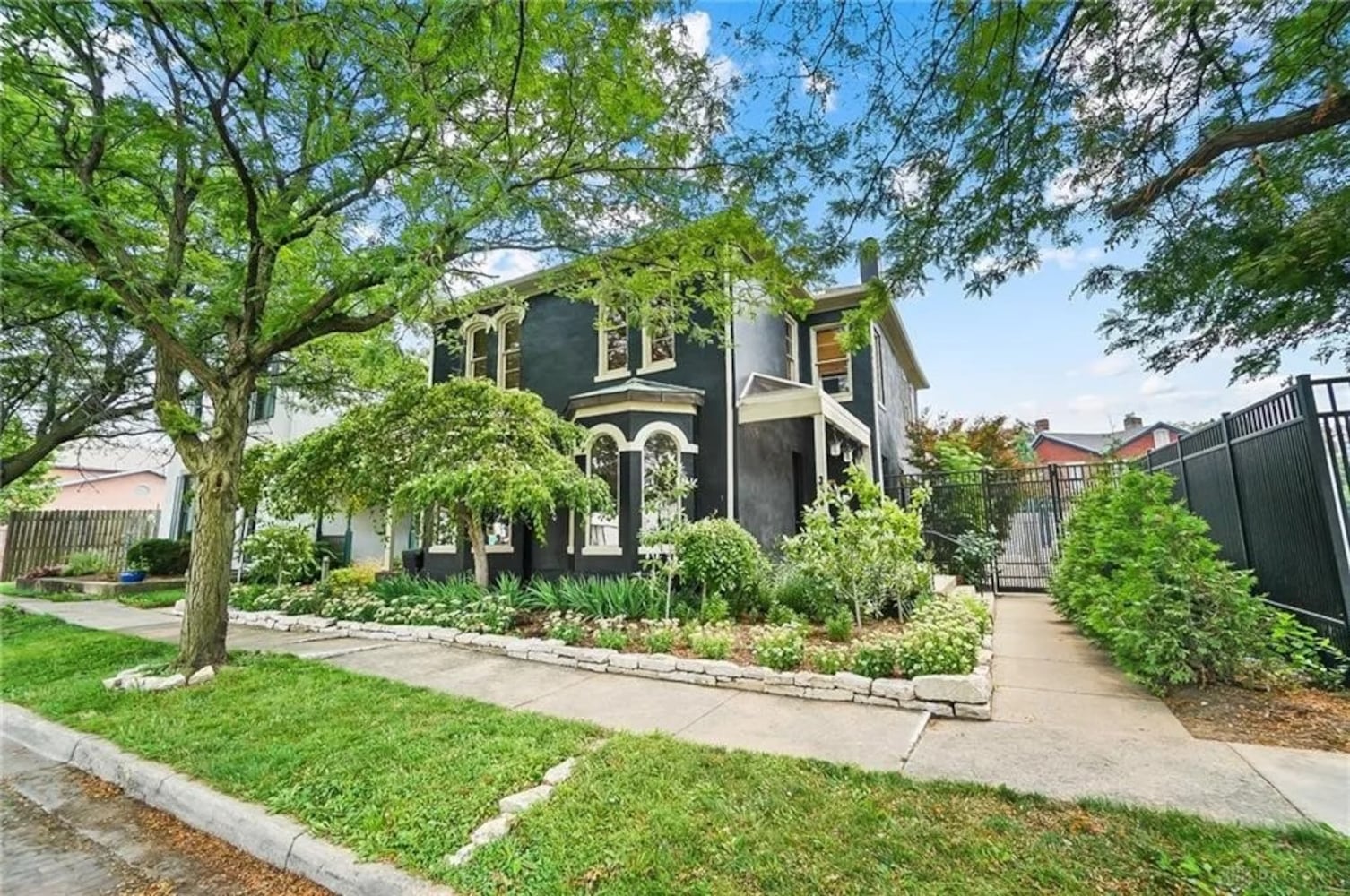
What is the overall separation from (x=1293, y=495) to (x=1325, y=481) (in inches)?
17.3

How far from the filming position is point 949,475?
40.2ft

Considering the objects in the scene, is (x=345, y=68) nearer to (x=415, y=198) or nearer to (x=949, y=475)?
(x=415, y=198)

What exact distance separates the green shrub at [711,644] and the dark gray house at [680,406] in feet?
8.40

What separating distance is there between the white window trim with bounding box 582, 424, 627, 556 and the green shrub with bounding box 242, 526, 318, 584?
6.57 metres

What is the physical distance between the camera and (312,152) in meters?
5.47

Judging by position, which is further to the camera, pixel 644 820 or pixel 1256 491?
pixel 1256 491

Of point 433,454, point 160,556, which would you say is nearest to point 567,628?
point 433,454

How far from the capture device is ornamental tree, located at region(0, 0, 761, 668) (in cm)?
470

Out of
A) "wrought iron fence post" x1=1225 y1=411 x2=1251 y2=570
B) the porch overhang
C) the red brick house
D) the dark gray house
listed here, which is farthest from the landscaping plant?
the red brick house

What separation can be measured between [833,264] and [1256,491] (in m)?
4.65

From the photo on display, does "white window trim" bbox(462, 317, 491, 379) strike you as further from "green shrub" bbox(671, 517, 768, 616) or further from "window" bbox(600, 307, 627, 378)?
"green shrub" bbox(671, 517, 768, 616)

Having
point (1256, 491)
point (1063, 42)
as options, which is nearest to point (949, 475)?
point (1256, 491)

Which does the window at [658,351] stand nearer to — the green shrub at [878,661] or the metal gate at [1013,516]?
the metal gate at [1013,516]

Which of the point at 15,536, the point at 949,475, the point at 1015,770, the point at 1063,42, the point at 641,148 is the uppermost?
the point at 641,148
